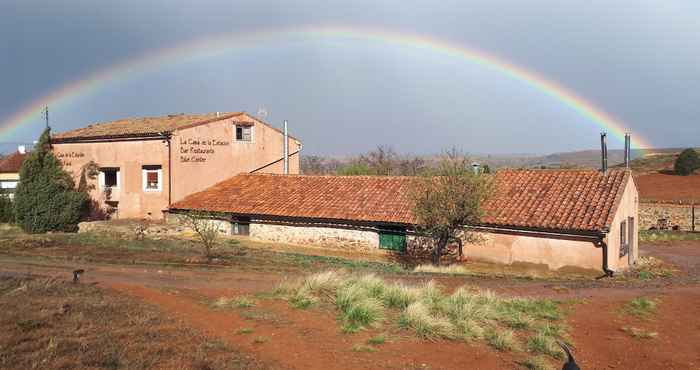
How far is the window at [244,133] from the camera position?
32.0 metres

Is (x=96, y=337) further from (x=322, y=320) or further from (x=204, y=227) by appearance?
(x=204, y=227)

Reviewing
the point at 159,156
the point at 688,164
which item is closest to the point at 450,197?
the point at 159,156

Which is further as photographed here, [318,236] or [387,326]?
[318,236]

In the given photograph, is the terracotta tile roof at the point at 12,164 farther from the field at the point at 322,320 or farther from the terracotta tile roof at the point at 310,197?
the field at the point at 322,320

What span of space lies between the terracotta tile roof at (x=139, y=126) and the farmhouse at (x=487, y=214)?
12.8 ft

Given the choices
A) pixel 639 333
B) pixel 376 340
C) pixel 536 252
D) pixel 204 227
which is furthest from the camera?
pixel 536 252

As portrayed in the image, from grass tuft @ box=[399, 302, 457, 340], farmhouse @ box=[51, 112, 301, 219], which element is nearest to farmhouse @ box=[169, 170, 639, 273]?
farmhouse @ box=[51, 112, 301, 219]

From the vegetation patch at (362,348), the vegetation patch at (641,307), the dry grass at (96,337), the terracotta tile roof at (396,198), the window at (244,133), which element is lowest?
the vegetation patch at (641,307)

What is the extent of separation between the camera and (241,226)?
2684 centimetres

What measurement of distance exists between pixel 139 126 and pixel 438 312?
25.5 metres

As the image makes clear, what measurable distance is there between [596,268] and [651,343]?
365 inches

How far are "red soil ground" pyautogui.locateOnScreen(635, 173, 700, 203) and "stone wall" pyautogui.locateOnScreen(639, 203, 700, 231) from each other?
523cm

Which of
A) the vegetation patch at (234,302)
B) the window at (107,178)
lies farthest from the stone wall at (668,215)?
the vegetation patch at (234,302)

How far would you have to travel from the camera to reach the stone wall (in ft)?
119
